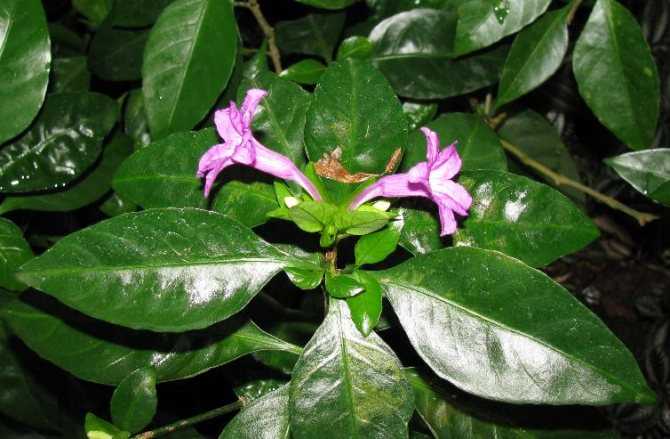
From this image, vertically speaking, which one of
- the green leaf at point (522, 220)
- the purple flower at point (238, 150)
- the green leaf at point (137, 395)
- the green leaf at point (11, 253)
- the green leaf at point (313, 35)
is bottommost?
the green leaf at point (137, 395)

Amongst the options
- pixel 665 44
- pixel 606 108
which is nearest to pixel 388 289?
pixel 606 108

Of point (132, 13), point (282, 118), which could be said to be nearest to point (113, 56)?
point (132, 13)

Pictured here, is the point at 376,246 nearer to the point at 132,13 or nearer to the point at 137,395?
the point at 137,395

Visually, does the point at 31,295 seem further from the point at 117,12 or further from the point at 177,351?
the point at 117,12

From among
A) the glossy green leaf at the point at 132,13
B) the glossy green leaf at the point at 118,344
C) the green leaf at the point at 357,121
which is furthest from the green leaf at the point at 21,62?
the green leaf at the point at 357,121

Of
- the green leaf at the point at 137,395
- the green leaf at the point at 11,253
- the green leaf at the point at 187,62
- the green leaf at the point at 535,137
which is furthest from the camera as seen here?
the green leaf at the point at 535,137

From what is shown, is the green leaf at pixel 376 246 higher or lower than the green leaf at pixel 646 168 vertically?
higher

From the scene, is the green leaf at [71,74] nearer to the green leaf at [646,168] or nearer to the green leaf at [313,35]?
the green leaf at [313,35]
